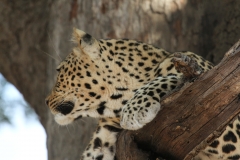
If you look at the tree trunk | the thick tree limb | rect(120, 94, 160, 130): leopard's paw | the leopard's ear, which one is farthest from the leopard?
the tree trunk

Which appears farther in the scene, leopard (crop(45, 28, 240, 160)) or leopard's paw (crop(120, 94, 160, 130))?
leopard (crop(45, 28, 240, 160))

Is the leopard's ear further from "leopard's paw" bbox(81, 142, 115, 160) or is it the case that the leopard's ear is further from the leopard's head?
"leopard's paw" bbox(81, 142, 115, 160)

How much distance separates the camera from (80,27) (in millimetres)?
8172

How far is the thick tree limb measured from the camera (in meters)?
4.85

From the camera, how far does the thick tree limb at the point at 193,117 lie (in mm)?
4852

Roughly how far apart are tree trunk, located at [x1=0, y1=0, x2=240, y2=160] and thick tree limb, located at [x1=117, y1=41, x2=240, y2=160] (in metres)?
2.73

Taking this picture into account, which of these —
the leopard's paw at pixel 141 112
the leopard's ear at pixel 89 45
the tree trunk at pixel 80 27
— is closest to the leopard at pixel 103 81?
the leopard's ear at pixel 89 45

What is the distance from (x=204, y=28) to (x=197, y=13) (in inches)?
7.8

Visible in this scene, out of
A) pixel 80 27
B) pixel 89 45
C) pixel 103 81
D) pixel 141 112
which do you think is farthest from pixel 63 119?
pixel 80 27

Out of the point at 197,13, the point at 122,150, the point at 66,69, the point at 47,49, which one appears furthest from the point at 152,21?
the point at 122,150

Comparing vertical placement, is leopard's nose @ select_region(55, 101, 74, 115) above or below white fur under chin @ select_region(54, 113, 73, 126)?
above

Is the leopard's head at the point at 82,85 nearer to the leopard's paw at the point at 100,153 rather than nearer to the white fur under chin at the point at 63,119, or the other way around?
the white fur under chin at the point at 63,119

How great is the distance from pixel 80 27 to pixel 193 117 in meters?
3.39

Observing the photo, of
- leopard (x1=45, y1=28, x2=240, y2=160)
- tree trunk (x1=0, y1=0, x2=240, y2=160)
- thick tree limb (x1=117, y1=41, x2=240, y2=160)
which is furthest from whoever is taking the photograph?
tree trunk (x1=0, y1=0, x2=240, y2=160)
